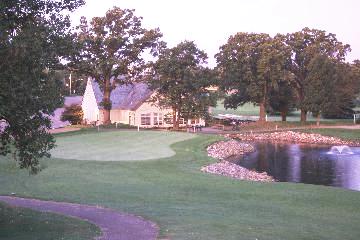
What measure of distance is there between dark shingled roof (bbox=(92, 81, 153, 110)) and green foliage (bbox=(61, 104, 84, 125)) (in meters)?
3.07

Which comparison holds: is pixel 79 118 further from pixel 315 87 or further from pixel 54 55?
pixel 54 55

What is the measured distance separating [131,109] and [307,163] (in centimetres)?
3271

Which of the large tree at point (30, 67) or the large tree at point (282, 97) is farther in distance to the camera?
the large tree at point (282, 97)

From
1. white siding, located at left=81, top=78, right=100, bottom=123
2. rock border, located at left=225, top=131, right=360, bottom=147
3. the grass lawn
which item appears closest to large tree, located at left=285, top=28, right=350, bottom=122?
rock border, located at left=225, top=131, right=360, bottom=147

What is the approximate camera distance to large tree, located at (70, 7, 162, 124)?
59.7 metres

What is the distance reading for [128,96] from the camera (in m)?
71.9

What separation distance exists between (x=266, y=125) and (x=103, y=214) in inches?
2258

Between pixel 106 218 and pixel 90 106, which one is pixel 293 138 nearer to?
pixel 90 106

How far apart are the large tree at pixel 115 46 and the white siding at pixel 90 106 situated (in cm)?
806

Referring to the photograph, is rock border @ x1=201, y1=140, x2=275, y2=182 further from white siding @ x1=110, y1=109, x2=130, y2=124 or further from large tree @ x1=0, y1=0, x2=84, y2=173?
white siding @ x1=110, y1=109, x2=130, y2=124

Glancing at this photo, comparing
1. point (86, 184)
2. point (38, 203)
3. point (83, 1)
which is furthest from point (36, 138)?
point (86, 184)

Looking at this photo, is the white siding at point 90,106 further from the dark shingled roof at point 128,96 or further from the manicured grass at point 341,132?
the manicured grass at point 341,132

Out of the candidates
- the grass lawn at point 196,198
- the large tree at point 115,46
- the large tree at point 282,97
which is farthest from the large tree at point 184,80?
the grass lawn at point 196,198

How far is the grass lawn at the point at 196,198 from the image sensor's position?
14.5 meters
